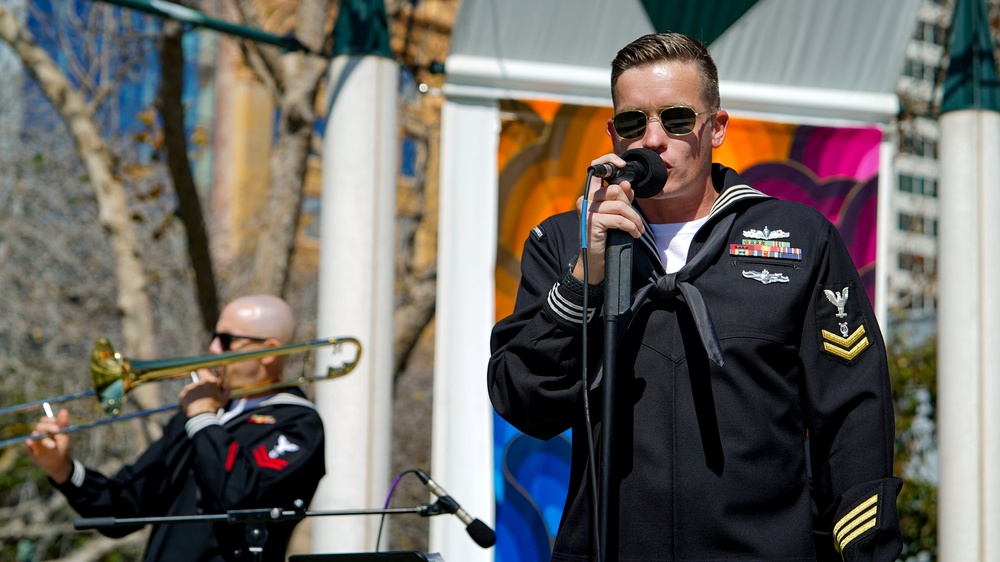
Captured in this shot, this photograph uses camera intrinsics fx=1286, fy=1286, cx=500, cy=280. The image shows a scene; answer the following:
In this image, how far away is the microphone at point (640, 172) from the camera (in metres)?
2.62

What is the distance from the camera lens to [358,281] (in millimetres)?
5266

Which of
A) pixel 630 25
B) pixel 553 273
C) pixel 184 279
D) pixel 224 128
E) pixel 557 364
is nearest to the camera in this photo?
pixel 557 364

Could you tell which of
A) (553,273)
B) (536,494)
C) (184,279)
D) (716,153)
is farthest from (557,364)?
(184,279)

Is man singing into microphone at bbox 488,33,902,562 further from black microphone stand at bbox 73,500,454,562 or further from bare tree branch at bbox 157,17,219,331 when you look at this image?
bare tree branch at bbox 157,17,219,331

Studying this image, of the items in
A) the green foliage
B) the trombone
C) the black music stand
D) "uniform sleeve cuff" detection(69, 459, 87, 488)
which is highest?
the trombone

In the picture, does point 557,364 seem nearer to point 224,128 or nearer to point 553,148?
point 553,148

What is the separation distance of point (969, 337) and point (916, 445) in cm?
688

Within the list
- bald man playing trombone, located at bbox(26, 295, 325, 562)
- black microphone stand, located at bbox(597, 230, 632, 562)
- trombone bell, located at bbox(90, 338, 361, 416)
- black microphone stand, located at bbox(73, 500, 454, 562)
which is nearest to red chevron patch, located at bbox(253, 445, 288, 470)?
bald man playing trombone, located at bbox(26, 295, 325, 562)

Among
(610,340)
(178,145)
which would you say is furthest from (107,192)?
(610,340)

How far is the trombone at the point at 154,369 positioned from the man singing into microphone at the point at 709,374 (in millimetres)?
2288

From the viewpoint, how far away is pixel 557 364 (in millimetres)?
2803

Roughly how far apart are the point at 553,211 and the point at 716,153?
776 millimetres

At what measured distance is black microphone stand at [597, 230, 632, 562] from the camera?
101 inches

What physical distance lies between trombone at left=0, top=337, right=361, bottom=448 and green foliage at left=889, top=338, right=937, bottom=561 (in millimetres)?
6766
